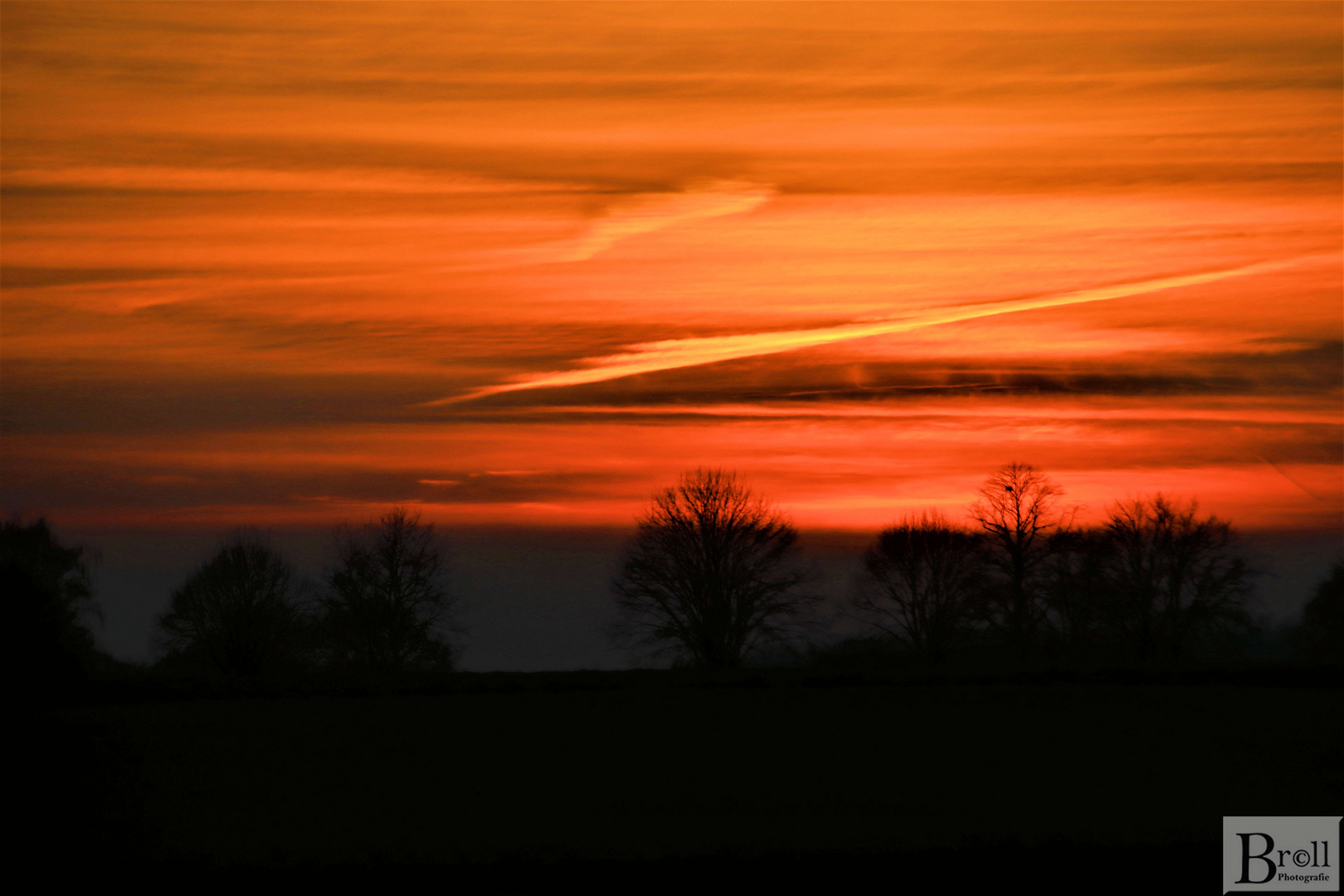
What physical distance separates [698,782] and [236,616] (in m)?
31.5

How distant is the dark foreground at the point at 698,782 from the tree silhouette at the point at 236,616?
14.8 metres

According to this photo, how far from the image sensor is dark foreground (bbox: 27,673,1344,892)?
762 inches

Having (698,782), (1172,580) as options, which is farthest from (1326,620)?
(698,782)

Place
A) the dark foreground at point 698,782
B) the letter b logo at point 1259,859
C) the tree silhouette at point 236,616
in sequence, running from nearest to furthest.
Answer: the letter b logo at point 1259,859, the dark foreground at point 698,782, the tree silhouette at point 236,616

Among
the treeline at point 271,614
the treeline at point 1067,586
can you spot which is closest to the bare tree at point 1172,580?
the treeline at point 1067,586

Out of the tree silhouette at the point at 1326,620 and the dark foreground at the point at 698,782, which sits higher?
the tree silhouette at the point at 1326,620

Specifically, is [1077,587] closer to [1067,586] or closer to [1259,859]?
[1067,586]

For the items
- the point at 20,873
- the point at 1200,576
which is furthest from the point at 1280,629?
the point at 20,873

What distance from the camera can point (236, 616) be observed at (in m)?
53.2

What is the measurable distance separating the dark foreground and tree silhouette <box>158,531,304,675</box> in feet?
48.4

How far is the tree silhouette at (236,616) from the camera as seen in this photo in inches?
2030

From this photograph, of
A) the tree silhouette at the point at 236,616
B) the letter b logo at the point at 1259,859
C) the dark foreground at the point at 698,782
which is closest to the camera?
the letter b logo at the point at 1259,859

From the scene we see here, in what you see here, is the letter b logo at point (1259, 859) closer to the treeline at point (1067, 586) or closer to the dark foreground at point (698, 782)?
the dark foreground at point (698, 782)

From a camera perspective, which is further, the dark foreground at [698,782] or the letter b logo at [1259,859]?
the dark foreground at [698,782]
